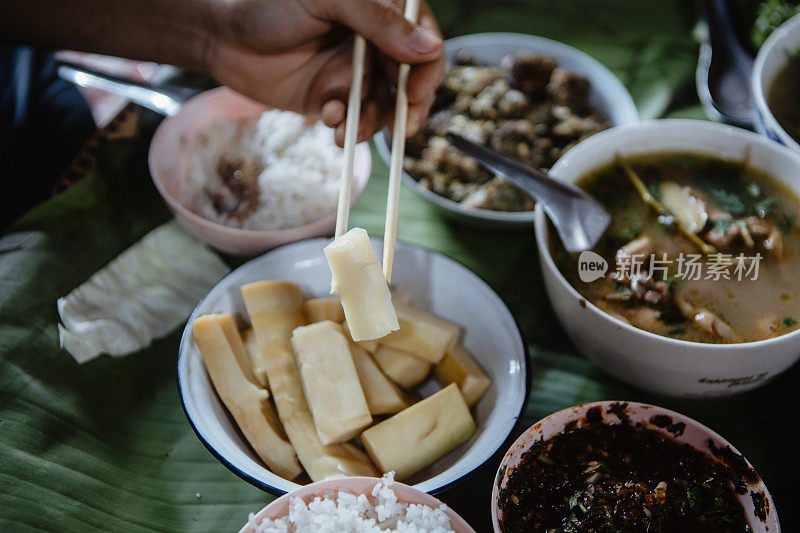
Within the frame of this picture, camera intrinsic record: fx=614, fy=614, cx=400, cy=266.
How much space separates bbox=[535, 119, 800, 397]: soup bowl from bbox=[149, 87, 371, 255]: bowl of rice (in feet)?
2.17

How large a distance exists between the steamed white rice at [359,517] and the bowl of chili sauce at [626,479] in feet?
0.44

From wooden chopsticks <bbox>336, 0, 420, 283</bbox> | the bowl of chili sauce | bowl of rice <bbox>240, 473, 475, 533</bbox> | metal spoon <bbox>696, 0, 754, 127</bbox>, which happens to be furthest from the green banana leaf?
metal spoon <bbox>696, 0, 754, 127</bbox>

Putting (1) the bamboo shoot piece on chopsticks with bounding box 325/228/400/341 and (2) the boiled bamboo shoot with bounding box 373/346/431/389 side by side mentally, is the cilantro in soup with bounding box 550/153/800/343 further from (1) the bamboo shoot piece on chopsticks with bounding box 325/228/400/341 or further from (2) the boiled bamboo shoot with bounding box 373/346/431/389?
(1) the bamboo shoot piece on chopsticks with bounding box 325/228/400/341

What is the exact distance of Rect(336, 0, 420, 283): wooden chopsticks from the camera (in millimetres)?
1262

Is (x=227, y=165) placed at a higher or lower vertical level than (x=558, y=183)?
lower

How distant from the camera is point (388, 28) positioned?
155 centimetres

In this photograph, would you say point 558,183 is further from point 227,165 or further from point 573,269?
point 227,165

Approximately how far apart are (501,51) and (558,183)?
38.7 inches

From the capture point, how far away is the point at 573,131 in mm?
2033

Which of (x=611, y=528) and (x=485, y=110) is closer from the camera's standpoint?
(x=611, y=528)

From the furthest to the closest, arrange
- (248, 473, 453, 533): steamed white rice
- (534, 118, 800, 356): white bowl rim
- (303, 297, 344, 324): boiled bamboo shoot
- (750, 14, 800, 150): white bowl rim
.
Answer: (750, 14, 800, 150): white bowl rim, (303, 297, 344, 324): boiled bamboo shoot, (534, 118, 800, 356): white bowl rim, (248, 473, 453, 533): steamed white rice

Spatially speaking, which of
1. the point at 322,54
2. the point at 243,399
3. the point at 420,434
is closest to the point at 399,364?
the point at 420,434

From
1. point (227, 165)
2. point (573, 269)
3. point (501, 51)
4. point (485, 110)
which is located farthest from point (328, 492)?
point (501, 51)

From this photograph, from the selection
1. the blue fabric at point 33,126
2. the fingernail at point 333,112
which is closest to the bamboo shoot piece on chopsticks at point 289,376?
the fingernail at point 333,112
